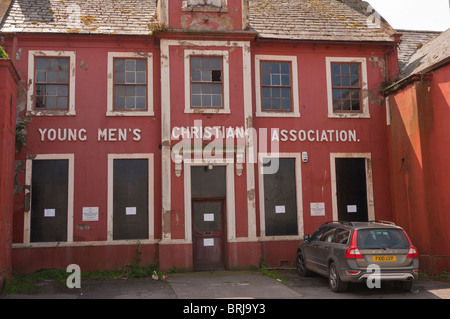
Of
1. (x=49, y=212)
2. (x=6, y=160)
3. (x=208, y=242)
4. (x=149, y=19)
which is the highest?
(x=149, y=19)

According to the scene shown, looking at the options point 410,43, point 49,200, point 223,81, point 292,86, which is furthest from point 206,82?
point 410,43

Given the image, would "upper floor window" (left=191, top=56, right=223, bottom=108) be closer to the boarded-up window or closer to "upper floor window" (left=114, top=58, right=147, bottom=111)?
"upper floor window" (left=114, top=58, right=147, bottom=111)

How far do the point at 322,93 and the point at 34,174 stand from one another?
10119mm

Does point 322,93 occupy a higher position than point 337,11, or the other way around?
point 337,11

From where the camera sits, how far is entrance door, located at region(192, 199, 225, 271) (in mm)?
14445

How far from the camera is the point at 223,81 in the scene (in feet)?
49.3

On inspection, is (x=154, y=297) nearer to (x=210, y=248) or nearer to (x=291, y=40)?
(x=210, y=248)

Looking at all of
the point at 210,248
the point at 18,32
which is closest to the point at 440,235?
the point at 210,248

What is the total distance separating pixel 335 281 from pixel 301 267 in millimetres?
2600

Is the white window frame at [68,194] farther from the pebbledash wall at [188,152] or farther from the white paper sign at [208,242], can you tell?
the white paper sign at [208,242]

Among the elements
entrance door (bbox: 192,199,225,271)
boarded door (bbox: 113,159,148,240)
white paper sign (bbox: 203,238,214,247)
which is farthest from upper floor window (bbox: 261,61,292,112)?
white paper sign (bbox: 203,238,214,247)

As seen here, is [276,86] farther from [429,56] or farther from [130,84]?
[429,56]

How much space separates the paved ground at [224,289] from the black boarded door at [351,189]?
3147 millimetres

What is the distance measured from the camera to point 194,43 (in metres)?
15.0
